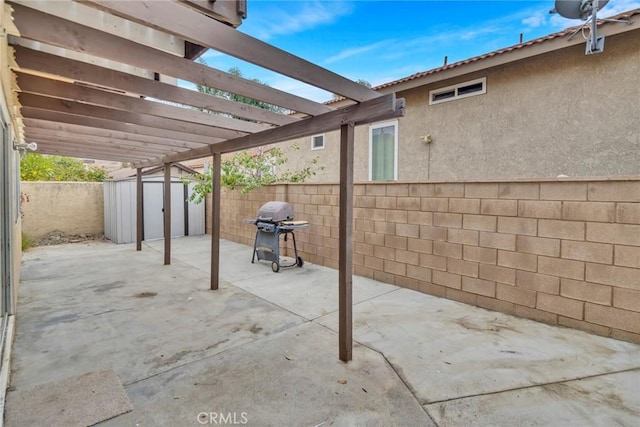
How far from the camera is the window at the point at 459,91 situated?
571 cm

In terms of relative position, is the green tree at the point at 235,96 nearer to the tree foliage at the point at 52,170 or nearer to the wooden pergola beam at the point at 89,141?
the wooden pergola beam at the point at 89,141

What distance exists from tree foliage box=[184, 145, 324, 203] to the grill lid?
6.66 ft

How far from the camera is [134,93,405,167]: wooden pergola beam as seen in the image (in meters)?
2.54

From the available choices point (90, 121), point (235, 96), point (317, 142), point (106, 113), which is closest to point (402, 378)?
point (106, 113)

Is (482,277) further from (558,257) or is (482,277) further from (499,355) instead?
(499,355)

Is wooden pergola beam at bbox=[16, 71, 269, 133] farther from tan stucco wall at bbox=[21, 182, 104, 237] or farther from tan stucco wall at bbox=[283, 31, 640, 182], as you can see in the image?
tan stucco wall at bbox=[21, 182, 104, 237]

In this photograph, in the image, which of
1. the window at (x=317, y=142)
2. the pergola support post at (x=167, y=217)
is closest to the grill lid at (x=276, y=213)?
the pergola support post at (x=167, y=217)

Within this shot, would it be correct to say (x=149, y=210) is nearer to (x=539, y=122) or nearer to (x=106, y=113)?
(x=106, y=113)

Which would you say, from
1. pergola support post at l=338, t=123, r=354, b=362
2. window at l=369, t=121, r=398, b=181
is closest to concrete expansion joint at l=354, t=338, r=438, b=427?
pergola support post at l=338, t=123, r=354, b=362

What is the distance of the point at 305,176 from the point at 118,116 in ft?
18.2

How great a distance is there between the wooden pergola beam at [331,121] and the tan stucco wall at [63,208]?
7.90m

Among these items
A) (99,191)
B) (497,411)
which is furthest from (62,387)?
(99,191)

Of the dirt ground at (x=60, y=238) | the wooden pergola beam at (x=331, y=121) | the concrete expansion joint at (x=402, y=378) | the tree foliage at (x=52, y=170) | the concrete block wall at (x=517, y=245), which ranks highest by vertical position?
the tree foliage at (x=52, y=170)

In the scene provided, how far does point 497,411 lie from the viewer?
218cm
